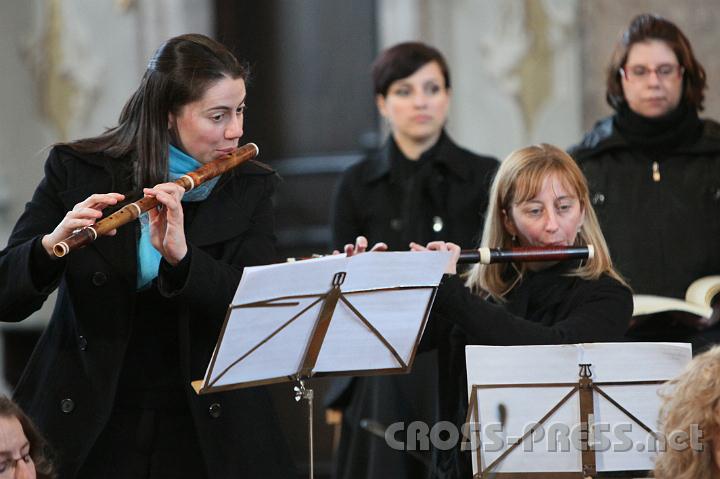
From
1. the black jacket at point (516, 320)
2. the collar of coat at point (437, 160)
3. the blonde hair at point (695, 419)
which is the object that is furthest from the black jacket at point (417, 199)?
the blonde hair at point (695, 419)

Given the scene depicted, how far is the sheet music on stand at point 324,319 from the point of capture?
2.57 meters

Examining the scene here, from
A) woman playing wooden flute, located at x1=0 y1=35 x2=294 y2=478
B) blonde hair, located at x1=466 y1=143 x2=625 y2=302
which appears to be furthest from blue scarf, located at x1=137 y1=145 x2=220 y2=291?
blonde hair, located at x1=466 y1=143 x2=625 y2=302

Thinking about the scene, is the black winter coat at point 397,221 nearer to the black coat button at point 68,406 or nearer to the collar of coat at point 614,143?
the collar of coat at point 614,143

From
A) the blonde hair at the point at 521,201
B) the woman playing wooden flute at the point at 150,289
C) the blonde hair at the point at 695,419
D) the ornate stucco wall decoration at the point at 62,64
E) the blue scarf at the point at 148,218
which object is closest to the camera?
the blonde hair at the point at 695,419

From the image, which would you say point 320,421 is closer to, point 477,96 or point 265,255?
point 477,96

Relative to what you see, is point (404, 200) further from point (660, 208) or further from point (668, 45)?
point (668, 45)

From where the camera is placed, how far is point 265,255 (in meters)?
2.95

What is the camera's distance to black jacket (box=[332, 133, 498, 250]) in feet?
14.2

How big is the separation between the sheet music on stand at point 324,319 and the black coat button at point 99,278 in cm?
32

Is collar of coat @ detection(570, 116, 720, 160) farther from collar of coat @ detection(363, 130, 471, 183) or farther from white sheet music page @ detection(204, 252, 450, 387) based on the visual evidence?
white sheet music page @ detection(204, 252, 450, 387)

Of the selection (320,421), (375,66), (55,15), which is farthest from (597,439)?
(55,15)

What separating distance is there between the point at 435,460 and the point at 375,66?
1.95 m

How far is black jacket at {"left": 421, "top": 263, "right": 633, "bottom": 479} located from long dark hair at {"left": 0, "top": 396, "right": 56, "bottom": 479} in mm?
947

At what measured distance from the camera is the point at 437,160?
4.43 meters
